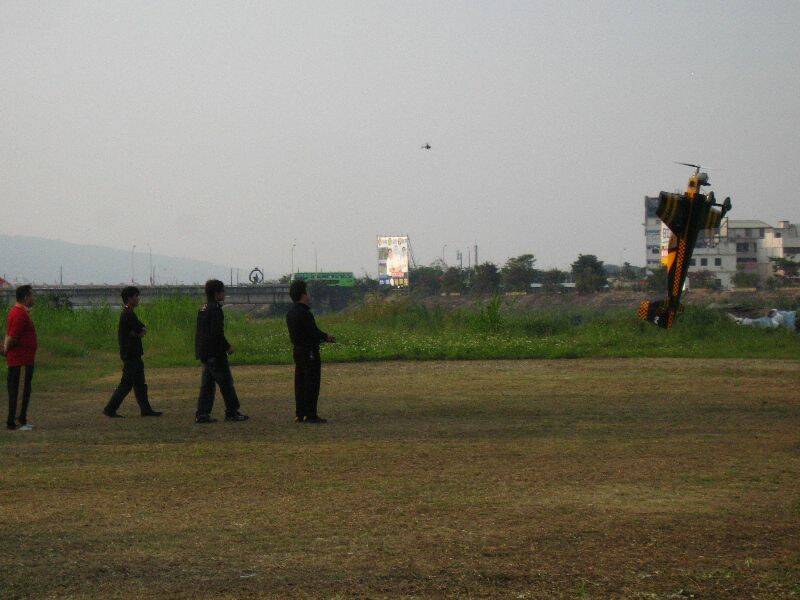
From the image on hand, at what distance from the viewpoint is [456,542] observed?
21.2ft

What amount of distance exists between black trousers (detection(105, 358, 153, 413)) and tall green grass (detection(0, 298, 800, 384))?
1000cm

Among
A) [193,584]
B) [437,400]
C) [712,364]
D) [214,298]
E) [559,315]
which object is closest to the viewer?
[193,584]

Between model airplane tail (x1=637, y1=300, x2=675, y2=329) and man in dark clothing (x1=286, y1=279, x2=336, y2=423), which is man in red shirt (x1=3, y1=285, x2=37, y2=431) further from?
model airplane tail (x1=637, y1=300, x2=675, y2=329)

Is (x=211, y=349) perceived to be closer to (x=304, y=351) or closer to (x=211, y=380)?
(x=211, y=380)

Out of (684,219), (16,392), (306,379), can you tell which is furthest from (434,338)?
(16,392)

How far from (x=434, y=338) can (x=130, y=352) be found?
2016cm

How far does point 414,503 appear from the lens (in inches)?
304

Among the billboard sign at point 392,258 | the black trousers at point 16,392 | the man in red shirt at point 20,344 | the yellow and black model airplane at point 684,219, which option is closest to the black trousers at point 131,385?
the black trousers at point 16,392

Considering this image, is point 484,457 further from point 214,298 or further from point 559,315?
point 559,315

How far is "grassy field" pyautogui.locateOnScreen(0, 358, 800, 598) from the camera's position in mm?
5676

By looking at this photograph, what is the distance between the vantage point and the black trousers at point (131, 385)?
1427cm

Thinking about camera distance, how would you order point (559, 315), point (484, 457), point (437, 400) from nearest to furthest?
point (484, 457)
point (437, 400)
point (559, 315)

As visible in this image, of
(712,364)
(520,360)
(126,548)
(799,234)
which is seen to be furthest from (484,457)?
(799,234)

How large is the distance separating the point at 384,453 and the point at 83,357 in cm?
2164
